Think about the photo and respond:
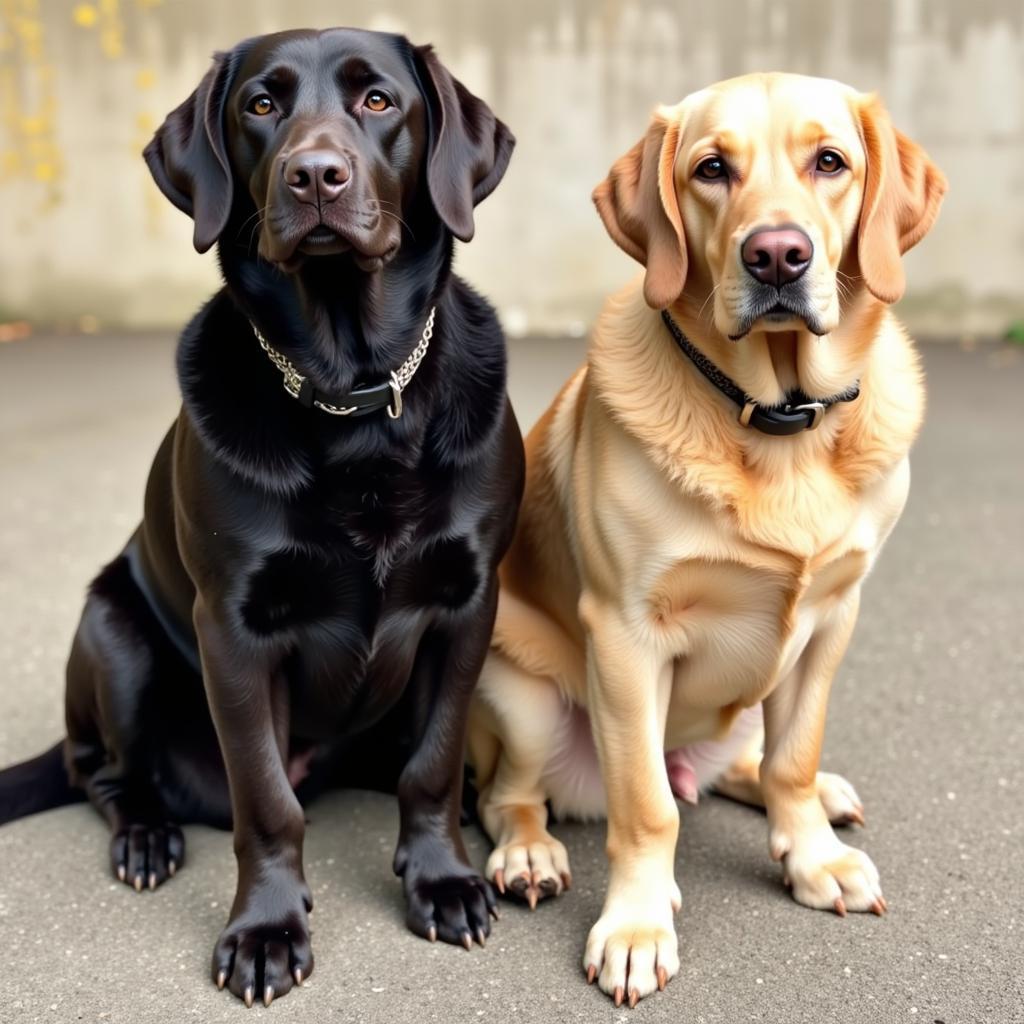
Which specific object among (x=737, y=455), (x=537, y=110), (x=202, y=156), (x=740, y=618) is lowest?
(x=537, y=110)

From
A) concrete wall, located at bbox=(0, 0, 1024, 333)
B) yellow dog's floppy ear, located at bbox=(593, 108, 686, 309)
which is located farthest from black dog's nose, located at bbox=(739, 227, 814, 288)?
concrete wall, located at bbox=(0, 0, 1024, 333)

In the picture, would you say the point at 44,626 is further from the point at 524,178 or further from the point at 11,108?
the point at 11,108

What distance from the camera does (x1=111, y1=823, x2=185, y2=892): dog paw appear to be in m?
2.54

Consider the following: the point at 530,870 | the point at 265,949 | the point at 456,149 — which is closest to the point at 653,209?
the point at 456,149

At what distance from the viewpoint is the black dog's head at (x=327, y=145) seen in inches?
83.8

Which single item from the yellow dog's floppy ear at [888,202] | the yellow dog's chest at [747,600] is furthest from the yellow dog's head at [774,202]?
the yellow dog's chest at [747,600]

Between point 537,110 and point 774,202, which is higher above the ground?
point 774,202

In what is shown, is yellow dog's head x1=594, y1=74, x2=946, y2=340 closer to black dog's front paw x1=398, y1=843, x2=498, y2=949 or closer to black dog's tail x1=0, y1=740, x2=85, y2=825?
black dog's front paw x1=398, y1=843, x2=498, y2=949

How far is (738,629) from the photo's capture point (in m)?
2.33

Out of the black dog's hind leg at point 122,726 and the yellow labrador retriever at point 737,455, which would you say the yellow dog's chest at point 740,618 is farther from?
the black dog's hind leg at point 122,726

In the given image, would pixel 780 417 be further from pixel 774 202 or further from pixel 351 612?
pixel 351 612

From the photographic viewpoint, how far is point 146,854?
257 cm

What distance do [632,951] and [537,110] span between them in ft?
25.5

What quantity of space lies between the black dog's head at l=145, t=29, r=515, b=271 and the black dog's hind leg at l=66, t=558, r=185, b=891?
2.88 feet
